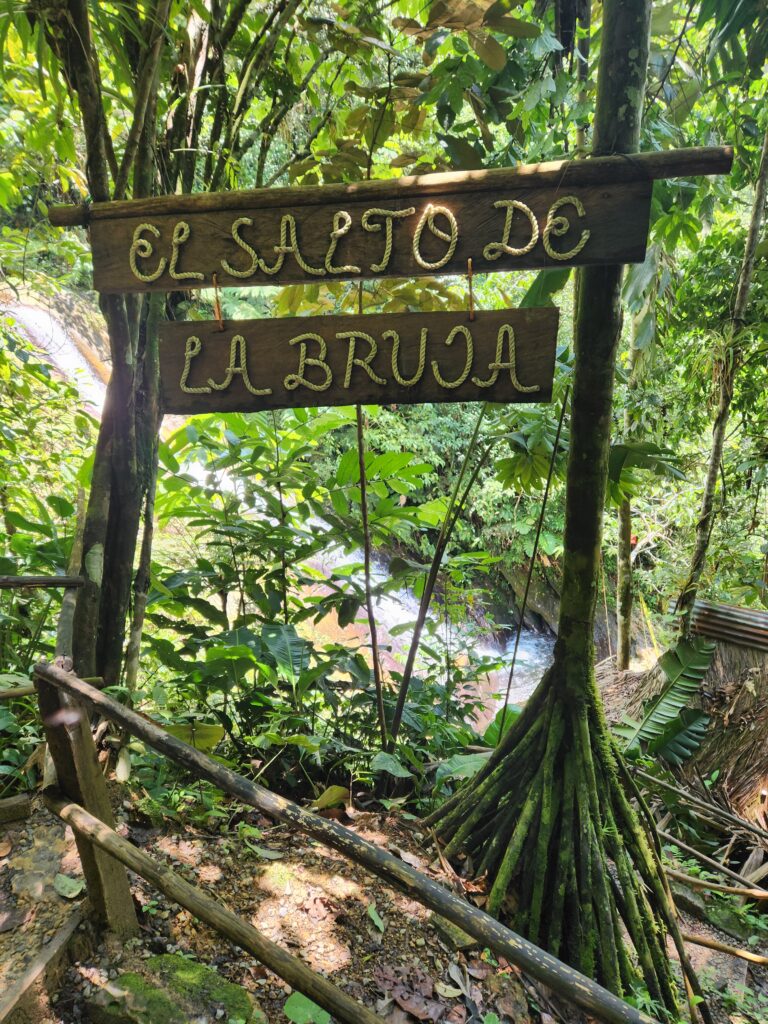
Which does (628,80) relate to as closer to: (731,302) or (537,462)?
(537,462)

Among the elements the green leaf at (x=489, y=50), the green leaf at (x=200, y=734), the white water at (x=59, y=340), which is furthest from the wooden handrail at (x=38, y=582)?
the white water at (x=59, y=340)

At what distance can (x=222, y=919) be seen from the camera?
44.7 inches

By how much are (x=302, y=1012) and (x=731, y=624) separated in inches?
112

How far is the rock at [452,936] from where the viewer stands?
5.82ft

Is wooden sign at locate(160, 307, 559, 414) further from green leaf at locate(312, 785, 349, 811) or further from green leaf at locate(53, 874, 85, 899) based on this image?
green leaf at locate(312, 785, 349, 811)

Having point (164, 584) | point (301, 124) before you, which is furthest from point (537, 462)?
point (301, 124)

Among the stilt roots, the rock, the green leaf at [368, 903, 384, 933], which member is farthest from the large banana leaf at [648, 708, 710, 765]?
the green leaf at [368, 903, 384, 933]

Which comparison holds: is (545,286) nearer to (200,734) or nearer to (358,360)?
(358,360)

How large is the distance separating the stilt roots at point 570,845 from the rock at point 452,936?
107mm

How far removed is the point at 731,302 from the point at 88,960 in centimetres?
419

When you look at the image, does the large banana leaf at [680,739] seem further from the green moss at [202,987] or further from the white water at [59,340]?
the white water at [59,340]

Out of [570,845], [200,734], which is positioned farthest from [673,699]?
[200,734]

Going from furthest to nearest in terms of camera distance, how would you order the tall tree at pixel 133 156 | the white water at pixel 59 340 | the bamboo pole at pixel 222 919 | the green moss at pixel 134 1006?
1. the white water at pixel 59 340
2. the tall tree at pixel 133 156
3. the green moss at pixel 134 1006
4. the bamboo pole at pixel 222 919

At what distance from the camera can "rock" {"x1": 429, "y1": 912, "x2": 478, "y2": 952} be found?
177 centimetres
